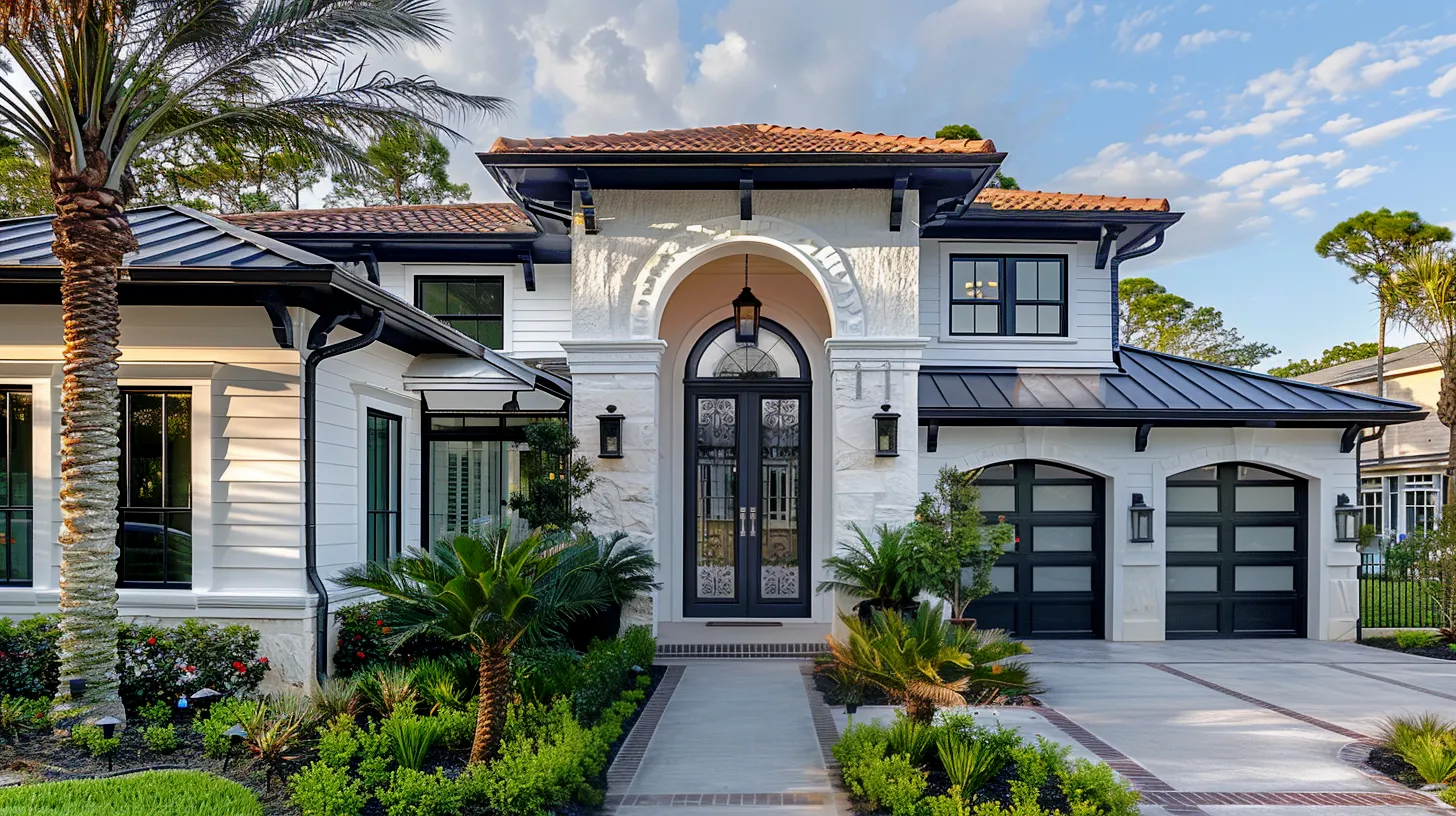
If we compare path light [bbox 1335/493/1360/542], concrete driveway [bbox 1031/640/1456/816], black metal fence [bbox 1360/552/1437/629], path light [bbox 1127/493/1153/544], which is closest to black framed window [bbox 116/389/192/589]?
concrete driveway [bbox 1031/640/1456/816]

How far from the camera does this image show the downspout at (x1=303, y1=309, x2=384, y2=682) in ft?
23.6

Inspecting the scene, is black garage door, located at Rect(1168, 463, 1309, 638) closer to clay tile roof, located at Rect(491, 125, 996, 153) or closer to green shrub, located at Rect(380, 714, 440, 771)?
clay tile roof, located at Rect(491, 125, 996, 153)

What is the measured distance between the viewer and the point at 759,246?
391 inches

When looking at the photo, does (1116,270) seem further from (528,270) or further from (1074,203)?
(528,270)

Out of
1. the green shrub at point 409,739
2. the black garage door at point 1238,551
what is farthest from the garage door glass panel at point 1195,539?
the green shrub at point 409,739

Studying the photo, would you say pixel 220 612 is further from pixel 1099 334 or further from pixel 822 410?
pixel 1099 334

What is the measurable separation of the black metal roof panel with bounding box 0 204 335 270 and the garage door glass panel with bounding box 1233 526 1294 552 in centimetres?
1185

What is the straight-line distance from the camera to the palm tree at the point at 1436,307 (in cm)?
1255

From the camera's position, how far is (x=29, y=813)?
4512 millimetres

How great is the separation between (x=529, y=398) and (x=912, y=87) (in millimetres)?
10471

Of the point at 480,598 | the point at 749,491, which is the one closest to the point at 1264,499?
the point at 749,491

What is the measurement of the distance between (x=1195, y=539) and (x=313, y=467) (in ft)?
36.3

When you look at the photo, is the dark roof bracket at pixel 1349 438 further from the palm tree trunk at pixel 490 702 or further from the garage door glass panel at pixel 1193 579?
the palm tree trunk at pixel 490 702

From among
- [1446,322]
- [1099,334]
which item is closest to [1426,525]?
[1446,322]
